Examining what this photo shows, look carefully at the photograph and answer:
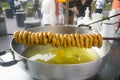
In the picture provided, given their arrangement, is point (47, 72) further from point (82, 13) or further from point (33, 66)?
point (82, 13)

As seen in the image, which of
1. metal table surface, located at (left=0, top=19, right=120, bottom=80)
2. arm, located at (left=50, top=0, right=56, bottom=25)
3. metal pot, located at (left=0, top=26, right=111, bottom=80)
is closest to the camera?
metal pot, located at (left=0, top=26, right=111, bottom=80)

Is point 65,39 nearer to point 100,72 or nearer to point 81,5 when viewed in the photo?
point 100,72

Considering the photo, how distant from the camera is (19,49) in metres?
0.62

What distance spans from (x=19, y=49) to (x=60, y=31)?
217 millimetres

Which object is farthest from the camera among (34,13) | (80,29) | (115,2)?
(34,13)

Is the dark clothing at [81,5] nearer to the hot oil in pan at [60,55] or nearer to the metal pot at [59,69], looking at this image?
the hot oil in pan at [60,55]

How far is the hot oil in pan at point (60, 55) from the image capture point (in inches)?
20.4

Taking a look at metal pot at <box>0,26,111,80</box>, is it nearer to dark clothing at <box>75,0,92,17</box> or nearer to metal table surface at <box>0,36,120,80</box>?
metal table surface at <box>0,36,120,80</box>

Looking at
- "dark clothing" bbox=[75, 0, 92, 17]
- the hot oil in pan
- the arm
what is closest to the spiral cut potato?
the hot oil in pan

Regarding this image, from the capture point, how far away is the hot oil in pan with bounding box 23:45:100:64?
0.52 meters

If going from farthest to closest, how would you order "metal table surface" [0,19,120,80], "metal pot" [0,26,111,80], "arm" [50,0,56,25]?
"arm" [50,0,56,25], "metal table surface" [0,19,120,80], "metal pot" [0,26,111,80]

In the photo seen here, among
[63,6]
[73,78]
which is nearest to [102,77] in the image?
[73,78]

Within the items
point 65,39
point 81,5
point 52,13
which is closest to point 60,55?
point 65,39

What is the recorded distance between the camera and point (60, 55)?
557 mm
